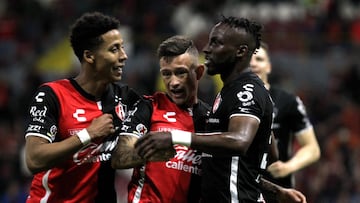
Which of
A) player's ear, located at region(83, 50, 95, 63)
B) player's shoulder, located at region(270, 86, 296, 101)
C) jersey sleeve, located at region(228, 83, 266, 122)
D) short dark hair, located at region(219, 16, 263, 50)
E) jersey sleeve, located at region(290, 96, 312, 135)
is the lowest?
jersey sleeve, located at region(290, 96, 312, 135)

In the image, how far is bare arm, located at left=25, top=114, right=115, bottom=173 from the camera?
18.5 feet

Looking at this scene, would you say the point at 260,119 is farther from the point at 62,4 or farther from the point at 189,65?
the point at 62,4

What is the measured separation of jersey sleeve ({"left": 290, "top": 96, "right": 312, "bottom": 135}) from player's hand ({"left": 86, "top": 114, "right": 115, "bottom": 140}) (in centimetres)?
259

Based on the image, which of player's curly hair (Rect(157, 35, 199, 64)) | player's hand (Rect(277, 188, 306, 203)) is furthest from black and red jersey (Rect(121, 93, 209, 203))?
player's hand (Rect(277, 188, 306, 203))

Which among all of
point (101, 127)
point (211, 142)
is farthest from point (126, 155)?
point (211, 142)

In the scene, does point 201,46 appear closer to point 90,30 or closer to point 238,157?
point 90,30

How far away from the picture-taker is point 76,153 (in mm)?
5934

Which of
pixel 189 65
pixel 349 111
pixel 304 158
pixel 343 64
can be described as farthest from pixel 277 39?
pixel 189 65

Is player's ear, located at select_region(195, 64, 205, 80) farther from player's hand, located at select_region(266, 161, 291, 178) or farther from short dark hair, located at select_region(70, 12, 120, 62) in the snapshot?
player's hand, located at select_region(266, 161, 291, 178)

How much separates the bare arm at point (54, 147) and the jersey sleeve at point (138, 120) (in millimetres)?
177

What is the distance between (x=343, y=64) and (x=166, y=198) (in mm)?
9957

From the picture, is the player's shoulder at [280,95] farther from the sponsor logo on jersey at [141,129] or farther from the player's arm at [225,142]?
the player's arm at [225,142]

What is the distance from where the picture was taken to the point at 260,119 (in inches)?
212

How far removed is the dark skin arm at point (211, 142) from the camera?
504cm
